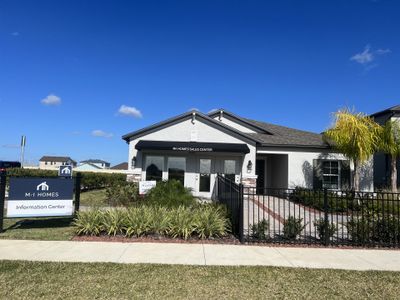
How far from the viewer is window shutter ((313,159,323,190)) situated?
18.6 metres

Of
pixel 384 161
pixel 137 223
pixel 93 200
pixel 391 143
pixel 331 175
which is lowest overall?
pixel 137 223

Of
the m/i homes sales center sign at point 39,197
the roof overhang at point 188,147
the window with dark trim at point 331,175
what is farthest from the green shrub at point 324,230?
the window with dark trim at point 331,175

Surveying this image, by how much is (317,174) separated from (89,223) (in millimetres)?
13272

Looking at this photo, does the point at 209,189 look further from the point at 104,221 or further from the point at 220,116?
the point at 104,221

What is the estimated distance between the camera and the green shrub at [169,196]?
12656mm

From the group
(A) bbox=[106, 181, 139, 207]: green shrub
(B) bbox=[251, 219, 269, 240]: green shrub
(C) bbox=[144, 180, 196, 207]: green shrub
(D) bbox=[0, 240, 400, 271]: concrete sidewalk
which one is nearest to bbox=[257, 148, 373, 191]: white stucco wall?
(C) bbox=[144, 180, 196, 207]: green shrub

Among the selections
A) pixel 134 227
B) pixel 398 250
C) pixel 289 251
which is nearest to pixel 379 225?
pixel 398 250

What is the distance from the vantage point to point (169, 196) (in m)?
13.0

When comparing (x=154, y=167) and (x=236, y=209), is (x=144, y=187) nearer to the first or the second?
(x=154, y=167)

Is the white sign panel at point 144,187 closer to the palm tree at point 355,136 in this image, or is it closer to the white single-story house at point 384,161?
the palm tree at point 355,136

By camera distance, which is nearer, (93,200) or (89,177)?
(93,200)

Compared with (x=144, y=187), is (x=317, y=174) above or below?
above

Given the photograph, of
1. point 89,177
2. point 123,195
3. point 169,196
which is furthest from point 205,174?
point 89,177

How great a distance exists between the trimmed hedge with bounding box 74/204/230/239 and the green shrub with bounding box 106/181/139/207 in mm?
5205
